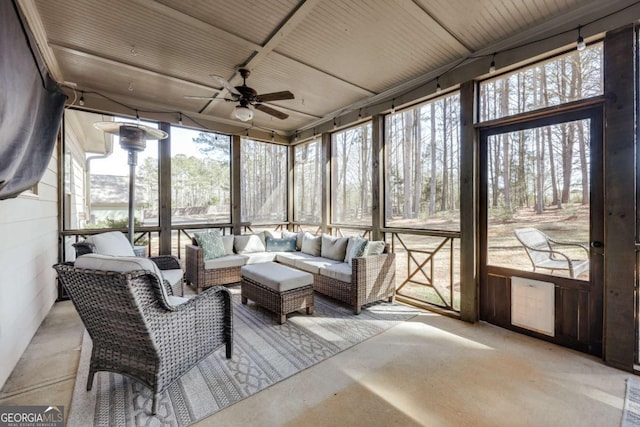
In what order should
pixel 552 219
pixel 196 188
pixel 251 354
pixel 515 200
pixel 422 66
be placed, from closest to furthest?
pixel 251 354
pixel 552 219
pixel 515 200
pixel 422 66
pixel 196 188

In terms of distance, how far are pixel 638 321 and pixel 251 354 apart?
333 centimetres

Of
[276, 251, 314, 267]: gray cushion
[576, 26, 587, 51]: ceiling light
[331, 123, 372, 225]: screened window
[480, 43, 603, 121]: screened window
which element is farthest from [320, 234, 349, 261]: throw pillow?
[576, 26, 587, 51]: ceiling light

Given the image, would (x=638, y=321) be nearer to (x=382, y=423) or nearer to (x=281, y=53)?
(x=382, y=423)

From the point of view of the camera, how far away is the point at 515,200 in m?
3.11

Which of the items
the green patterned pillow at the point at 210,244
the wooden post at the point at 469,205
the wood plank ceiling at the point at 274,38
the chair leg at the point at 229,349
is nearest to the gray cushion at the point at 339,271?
the wooden post at the point at 469,205

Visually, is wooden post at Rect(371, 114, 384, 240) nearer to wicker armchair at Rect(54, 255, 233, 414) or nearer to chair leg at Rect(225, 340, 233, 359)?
chair leg at Rect(225, 340, 233, 359)

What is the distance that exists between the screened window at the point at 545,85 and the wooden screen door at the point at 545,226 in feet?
0.52

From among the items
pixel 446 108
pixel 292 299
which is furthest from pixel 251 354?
pixel 446 108

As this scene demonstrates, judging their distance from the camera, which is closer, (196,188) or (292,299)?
(292,299)

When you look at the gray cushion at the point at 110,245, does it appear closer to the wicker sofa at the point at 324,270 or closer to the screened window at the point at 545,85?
the wicker sofa at the point at 324,270

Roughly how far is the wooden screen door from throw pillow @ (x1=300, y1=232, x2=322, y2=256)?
100 inches

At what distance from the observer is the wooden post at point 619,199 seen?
2316 mm

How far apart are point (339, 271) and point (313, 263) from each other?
0.61 m

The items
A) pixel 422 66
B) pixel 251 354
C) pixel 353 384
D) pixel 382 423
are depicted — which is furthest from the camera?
pixel 422 66
